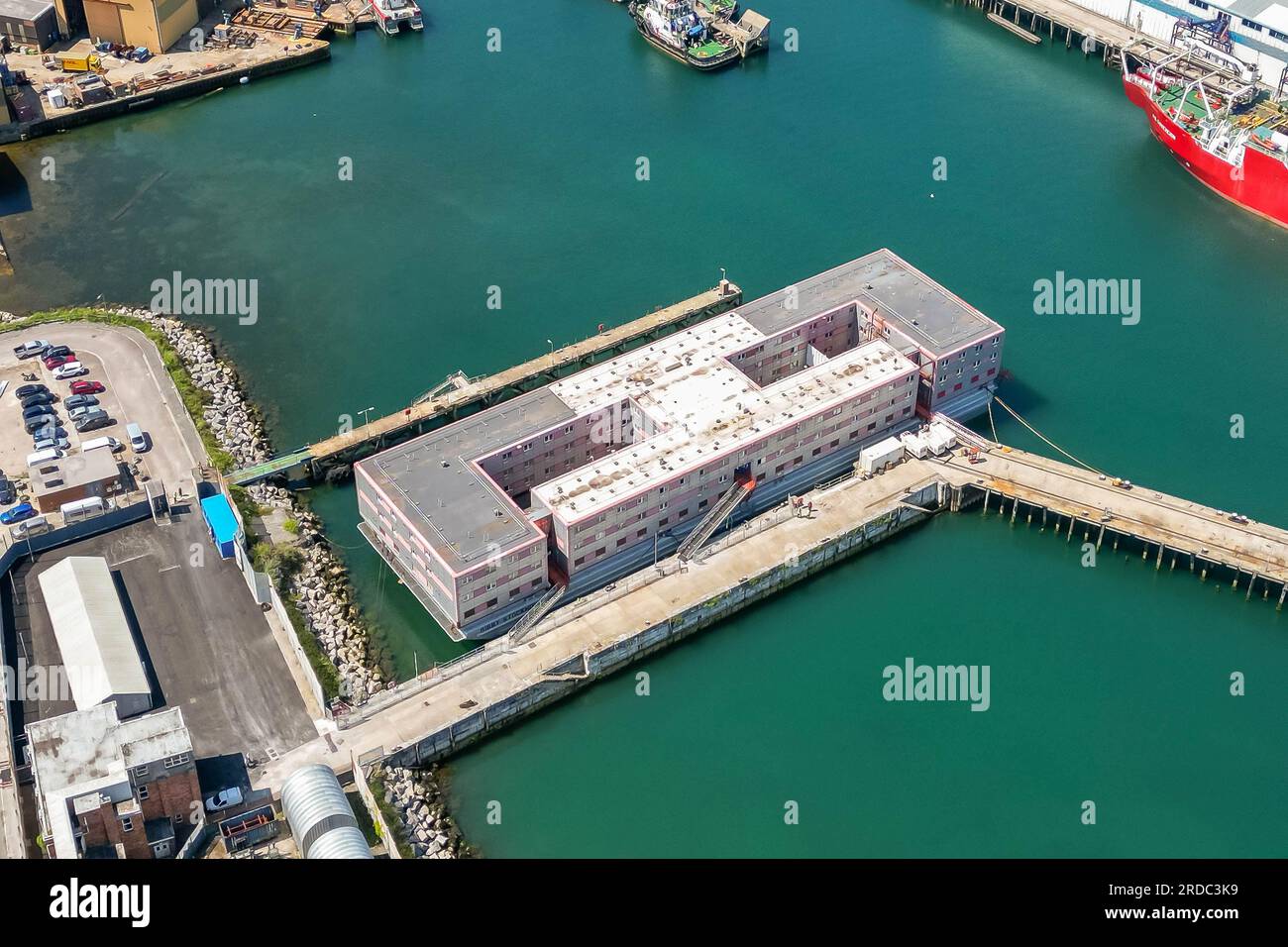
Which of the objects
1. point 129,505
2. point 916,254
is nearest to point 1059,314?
point 916,254

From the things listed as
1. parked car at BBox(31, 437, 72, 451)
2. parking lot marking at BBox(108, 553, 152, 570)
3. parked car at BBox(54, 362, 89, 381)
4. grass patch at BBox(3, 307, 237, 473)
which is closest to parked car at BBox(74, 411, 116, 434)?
parked car at BBox(31, 437, 72, 451)

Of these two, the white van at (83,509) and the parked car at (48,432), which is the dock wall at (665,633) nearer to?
the white van at (83,509)

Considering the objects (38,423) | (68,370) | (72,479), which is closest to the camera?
(72,479)

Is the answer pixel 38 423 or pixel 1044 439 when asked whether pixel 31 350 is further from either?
pixel 1044 439

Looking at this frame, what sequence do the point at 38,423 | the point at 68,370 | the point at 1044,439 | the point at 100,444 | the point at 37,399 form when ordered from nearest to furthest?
the point at 100,444 < the point at 38,423 < the point at 37,399 < the point at 1044,439 < the point at 68,370

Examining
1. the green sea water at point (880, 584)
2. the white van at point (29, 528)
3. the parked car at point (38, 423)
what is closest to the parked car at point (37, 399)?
the parked car at point (38, 423)

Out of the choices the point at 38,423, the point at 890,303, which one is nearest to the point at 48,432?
the point at 38,423

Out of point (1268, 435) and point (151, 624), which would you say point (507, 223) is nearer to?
point (151, 624)
